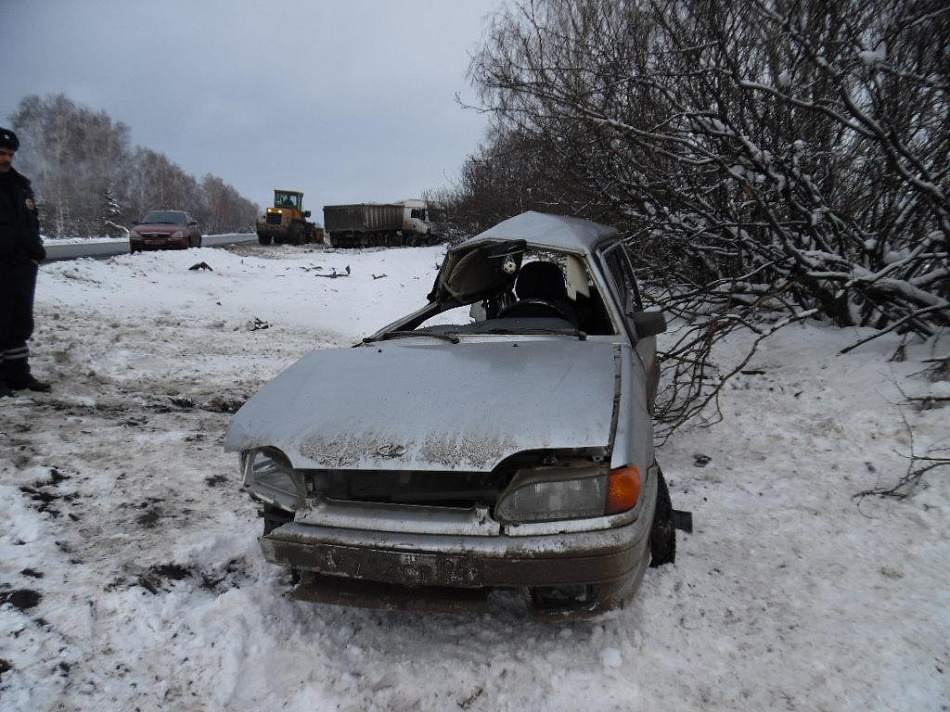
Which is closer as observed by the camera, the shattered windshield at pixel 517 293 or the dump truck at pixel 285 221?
the shattered windshield at pixel 517 293

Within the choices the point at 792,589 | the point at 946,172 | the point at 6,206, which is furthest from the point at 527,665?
the point at 6,206

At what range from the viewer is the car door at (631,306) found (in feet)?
10.0

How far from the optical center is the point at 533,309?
3.42 meters

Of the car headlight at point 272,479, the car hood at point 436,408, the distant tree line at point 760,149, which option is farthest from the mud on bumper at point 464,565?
the distant tree line at point 760,149

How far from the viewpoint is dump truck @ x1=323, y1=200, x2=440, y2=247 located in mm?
30047

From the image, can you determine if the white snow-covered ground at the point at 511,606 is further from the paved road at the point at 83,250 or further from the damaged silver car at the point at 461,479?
the paved road at the point at 83,250

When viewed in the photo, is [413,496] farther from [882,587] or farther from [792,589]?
[882,587]

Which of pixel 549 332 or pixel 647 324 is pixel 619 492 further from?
pixel 647 324

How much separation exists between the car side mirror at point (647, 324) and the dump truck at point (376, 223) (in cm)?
2855

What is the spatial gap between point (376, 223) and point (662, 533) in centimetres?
3018

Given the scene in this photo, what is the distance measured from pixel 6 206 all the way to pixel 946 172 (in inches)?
280

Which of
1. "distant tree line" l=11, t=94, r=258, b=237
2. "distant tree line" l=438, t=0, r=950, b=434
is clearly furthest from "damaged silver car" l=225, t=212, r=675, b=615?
"distant tree line" l=11, t=94, r=258, b=237

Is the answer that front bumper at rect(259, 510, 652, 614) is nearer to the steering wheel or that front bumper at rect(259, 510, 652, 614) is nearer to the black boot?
the steering wheel

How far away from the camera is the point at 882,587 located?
7.57 feet
